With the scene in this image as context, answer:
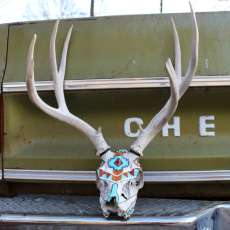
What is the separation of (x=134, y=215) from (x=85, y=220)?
0.26 metres

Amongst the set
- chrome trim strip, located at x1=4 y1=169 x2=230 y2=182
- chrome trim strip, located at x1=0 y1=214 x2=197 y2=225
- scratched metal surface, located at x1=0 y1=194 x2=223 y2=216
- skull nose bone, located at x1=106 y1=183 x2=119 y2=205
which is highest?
chrome trim strip, located at x1=4 y1=169 x2=230 y2=182

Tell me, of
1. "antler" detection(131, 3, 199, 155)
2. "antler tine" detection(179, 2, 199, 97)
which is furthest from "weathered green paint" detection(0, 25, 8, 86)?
"antler tine" detection(179, 2, 199, 97)

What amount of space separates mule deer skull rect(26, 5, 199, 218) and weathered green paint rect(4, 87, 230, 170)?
0.18 metres

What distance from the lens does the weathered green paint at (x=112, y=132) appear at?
2.73m

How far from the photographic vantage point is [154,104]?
279 cm

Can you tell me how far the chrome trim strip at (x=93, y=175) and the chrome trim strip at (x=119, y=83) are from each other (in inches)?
19.4

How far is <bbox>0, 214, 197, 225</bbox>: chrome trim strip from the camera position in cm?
238

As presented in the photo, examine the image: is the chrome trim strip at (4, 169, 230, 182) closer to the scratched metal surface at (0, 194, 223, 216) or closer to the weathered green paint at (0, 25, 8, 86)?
the scratched metal surface at (0, 194, 223, 216)

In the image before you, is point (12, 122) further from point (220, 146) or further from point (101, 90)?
point (220, 146)

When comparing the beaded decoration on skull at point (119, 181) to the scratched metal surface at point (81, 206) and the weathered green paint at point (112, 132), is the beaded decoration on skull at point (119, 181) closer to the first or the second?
the scratched metal surface at point (81, 206)

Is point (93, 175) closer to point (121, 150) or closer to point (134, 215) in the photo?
point (121, 150)

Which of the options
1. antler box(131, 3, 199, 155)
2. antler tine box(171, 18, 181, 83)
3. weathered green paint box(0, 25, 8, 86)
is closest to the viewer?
antler box(131, 3, 199, 155)

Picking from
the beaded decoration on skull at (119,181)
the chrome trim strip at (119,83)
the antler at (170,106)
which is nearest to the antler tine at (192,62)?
the antler at (170,106)

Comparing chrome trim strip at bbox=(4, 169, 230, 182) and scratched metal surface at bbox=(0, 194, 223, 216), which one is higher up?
chrome trim strip at bbox=(4, 169, 230, 182)
